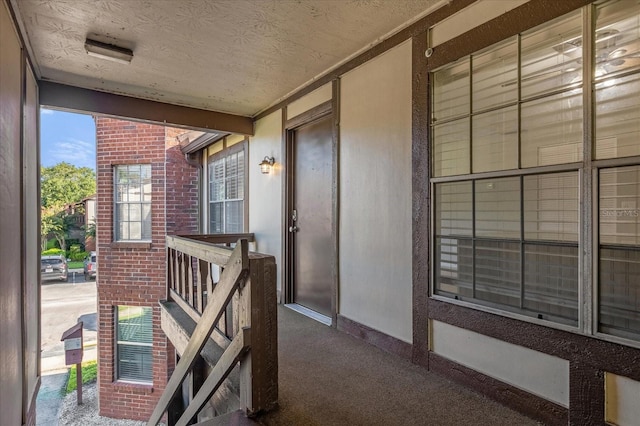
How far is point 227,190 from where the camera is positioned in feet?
20.2

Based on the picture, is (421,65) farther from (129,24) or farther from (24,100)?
(24,100)

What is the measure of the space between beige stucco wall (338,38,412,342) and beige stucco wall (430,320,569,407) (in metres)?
0.32

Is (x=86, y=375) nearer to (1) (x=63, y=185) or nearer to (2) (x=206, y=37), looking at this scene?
(2) (x=206, y=37)

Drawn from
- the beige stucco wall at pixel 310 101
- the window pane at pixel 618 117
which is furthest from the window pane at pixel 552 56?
the beige stucco wall at pixel 310 101

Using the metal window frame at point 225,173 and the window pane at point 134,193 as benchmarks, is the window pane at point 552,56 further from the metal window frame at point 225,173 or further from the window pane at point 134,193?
the window pane at point 134,193

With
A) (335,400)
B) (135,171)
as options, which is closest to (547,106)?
(335,400)

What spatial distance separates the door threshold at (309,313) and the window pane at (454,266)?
54.8 inches

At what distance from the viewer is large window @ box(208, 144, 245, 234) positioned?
564cm

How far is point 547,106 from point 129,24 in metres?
2.92

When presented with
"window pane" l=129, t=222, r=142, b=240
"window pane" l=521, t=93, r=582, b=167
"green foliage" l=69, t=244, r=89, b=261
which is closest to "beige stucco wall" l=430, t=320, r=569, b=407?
"window pane" l=521, t=93, r=582, b=167

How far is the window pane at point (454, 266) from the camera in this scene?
212 centimetres

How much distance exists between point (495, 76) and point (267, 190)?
3.18m

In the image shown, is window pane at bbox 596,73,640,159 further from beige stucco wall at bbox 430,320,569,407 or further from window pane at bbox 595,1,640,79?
beige stucco wall at bbox 430,320,569,407

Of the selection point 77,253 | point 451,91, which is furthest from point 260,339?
point 77,253
